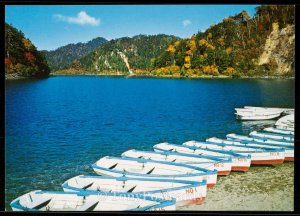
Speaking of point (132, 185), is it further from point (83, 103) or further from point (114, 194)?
point (83, 103)

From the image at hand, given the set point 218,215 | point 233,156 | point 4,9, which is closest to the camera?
point 218,215

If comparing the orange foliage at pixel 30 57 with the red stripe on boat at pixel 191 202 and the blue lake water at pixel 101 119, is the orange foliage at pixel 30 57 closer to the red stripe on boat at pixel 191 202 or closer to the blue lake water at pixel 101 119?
the blue lake water at pixel 101 119

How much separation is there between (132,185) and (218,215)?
2123 mm

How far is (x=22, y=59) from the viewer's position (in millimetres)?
20594

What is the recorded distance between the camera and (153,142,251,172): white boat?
1100 centimetres

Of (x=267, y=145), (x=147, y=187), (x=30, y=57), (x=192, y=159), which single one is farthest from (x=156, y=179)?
(x=30, y=57)

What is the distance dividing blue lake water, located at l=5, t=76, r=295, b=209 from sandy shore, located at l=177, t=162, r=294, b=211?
4389 millimetres

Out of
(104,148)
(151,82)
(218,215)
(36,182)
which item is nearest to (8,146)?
(104,148)

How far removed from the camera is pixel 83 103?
29516mm

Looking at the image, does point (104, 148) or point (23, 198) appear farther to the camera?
point (104, 148)

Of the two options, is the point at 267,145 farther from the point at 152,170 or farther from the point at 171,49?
the point at 171,49

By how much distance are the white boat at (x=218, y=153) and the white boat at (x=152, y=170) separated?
1.65 m

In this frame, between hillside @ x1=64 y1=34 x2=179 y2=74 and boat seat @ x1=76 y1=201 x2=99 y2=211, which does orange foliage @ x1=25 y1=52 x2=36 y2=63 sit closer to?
boat seat @ x1=76 y1=201 x2=99 y2=211
